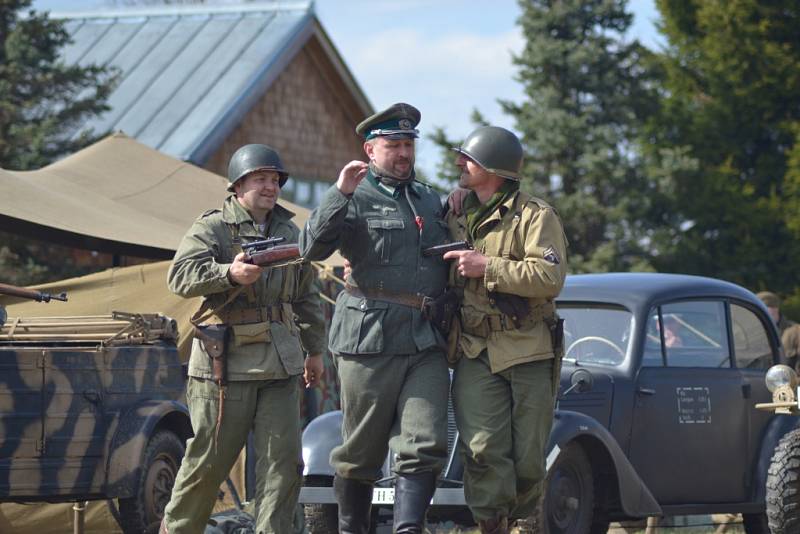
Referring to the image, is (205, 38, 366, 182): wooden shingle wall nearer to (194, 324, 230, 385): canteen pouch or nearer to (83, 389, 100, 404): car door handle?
(83, 389, 100, 404): car door handle

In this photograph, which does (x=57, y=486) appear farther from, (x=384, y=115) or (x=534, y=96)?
(x=534, y=96)

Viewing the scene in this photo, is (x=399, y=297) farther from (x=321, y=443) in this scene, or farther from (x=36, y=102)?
(x=36, y=102)

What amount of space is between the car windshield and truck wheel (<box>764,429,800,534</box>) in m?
1.08

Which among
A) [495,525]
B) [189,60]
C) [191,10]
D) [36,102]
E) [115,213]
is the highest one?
[191,10]

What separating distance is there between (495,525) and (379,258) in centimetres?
119

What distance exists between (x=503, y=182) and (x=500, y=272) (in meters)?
0.48

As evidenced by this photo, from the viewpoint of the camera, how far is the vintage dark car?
26.0ft

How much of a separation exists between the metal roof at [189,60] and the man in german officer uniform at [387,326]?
14249mm

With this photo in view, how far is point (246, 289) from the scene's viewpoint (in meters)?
6.62

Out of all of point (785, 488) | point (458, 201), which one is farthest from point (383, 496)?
point (785, 488)

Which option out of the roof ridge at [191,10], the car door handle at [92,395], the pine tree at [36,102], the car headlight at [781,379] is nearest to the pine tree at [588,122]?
the roof ridge at [191,10]

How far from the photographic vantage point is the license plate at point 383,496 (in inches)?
292

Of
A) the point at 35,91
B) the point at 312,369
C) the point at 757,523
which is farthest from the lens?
the point at 35,91

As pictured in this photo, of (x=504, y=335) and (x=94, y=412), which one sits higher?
(x=504, y=335)
